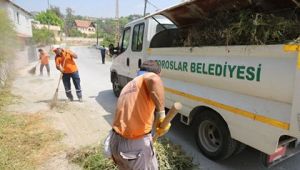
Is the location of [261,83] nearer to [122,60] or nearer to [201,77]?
[201,77]

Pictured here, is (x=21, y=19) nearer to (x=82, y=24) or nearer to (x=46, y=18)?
(x=46, y=18)

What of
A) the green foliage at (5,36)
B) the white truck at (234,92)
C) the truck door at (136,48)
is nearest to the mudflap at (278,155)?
the white truck at (234,92)

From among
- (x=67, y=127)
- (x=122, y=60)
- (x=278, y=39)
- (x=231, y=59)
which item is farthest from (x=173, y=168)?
(x=122, y=60)

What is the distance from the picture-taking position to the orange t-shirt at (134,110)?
225 centimetres

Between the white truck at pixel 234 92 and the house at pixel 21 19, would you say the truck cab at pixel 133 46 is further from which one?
the house at pixel 21 19

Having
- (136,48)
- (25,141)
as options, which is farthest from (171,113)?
(136,48)

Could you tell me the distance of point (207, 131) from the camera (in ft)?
13.3

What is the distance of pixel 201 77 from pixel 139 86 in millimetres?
1988

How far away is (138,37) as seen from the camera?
6.28 m

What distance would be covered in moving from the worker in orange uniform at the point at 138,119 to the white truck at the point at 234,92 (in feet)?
4.52

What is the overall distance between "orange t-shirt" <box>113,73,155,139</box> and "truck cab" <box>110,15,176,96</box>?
3.61 metres

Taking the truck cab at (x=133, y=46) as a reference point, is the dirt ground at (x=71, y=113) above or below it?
below

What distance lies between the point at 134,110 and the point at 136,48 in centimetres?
427

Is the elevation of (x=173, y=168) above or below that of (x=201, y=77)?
below
